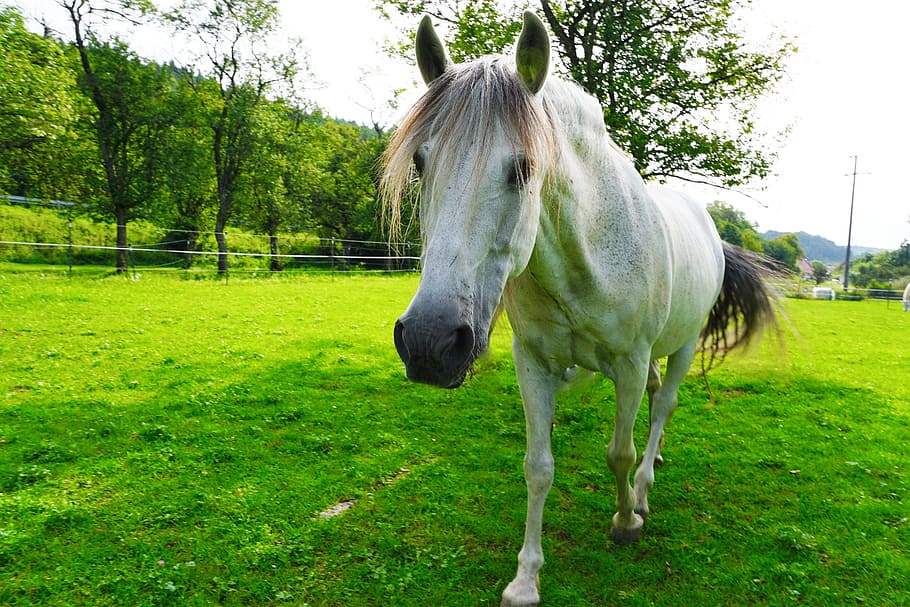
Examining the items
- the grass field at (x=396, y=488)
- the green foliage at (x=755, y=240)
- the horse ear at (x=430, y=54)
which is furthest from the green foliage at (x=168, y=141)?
the green foliage at (x=755, y=240)

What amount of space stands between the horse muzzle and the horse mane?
51cm

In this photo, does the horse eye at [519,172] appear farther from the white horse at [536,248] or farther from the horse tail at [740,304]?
the horse tail at [740,304]

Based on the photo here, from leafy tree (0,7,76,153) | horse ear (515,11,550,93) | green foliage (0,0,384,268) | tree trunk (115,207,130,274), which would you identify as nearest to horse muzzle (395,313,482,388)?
horse ear (515,11,550,93)

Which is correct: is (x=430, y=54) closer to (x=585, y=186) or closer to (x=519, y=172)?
(x=519, y=172)

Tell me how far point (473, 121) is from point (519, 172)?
25 cm

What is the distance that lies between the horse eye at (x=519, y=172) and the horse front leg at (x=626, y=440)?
1.42 meters

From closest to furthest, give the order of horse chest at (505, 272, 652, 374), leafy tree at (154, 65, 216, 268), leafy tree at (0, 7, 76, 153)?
horse chest at (505, 272, 652, 374) < leafy tree at (0, 7, 76, 153) < leafy tree at (154, 65, 216, 268)

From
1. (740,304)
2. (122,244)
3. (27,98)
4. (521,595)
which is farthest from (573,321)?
(122,244)

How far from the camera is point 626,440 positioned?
309 centimetres

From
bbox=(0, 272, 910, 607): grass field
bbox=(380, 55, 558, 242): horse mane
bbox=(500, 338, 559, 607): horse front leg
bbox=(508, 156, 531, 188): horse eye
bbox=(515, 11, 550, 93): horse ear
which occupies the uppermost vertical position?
bbox=(515, 11, 550, 93): horse ear

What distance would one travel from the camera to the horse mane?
5.93 ft

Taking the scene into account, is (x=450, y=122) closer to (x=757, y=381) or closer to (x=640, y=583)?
(x=640, y=583)

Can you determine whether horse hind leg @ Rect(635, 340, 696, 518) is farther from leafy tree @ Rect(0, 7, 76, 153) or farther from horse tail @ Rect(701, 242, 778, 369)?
leafy tree @ Rect(0, 7, 76, 153)

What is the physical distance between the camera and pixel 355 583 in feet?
9.72
